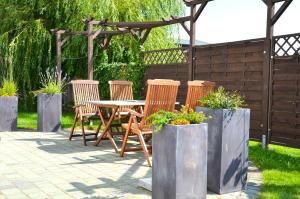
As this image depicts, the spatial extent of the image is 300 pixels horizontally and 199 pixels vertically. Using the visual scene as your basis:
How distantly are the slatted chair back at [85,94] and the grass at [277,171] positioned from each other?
2.76m

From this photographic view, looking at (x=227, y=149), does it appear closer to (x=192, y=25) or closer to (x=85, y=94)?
(x=85, y=94)

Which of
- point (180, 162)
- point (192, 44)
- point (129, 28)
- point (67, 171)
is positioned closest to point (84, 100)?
point (192, 44)

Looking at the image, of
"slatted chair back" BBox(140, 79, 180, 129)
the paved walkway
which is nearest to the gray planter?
the paved walkway

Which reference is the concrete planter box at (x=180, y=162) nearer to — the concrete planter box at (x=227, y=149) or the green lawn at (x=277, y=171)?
the concrete planter box at (x=227, y=149)

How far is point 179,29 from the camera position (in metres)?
Result: 12.5

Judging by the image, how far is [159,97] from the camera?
482cm

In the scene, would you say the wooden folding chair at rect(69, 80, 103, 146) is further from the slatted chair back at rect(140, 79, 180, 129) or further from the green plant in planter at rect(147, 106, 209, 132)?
the green plant in planter at rect(147, 106, 209, 132)

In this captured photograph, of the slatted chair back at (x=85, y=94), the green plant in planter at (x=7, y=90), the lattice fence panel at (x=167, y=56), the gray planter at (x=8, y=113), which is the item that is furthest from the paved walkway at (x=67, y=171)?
the lattice fence panel at (x=167, y=56)

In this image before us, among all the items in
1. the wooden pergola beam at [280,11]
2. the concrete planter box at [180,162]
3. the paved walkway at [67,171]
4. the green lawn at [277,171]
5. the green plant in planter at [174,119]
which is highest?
the wooden pergola beam at [280,11]

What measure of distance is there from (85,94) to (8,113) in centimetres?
205

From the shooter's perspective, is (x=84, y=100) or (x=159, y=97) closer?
(x=159, y=97)

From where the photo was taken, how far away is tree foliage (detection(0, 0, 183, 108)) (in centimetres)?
1084

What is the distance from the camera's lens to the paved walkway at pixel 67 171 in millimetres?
3396

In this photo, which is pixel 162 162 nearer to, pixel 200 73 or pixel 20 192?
pixel 20 192
